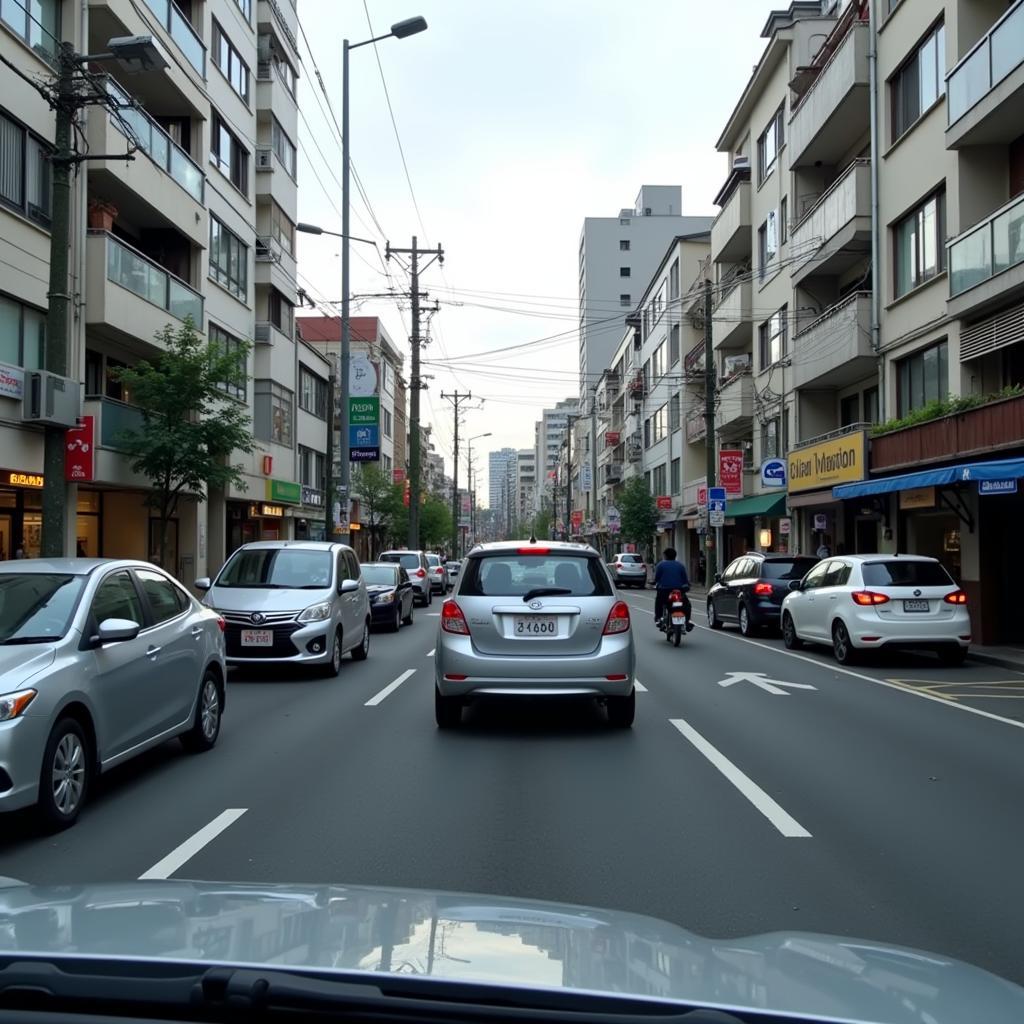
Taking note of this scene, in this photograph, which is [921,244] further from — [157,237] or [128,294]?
[157,237]

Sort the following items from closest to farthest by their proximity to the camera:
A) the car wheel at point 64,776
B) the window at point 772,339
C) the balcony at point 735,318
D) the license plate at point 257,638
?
1. the car wheel at point 64,776
2. the license plate at point 257,638
3. the window at point 772,339
4. the balcony at point 735,318

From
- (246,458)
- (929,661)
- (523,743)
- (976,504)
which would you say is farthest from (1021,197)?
(246,458)

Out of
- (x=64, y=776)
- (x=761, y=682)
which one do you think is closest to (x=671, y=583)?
(x=761, y=682)

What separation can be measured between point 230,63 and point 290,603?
A: 80.5 feet

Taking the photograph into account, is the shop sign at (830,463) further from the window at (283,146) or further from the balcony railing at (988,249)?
the window at (283,146)

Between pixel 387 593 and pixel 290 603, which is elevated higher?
pixel 290 603

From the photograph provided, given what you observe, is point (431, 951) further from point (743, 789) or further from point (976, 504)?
point (976, 504)

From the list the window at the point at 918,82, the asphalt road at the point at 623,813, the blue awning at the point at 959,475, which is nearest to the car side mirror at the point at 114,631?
the asphalt road at the point at 623,813

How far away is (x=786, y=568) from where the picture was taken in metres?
20.6

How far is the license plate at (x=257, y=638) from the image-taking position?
43.2 feet

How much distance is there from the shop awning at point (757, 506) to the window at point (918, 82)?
13.5 m

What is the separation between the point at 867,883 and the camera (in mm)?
5094

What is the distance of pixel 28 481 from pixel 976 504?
17875 mm

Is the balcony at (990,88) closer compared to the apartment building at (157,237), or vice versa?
the balcony at (990,88)
